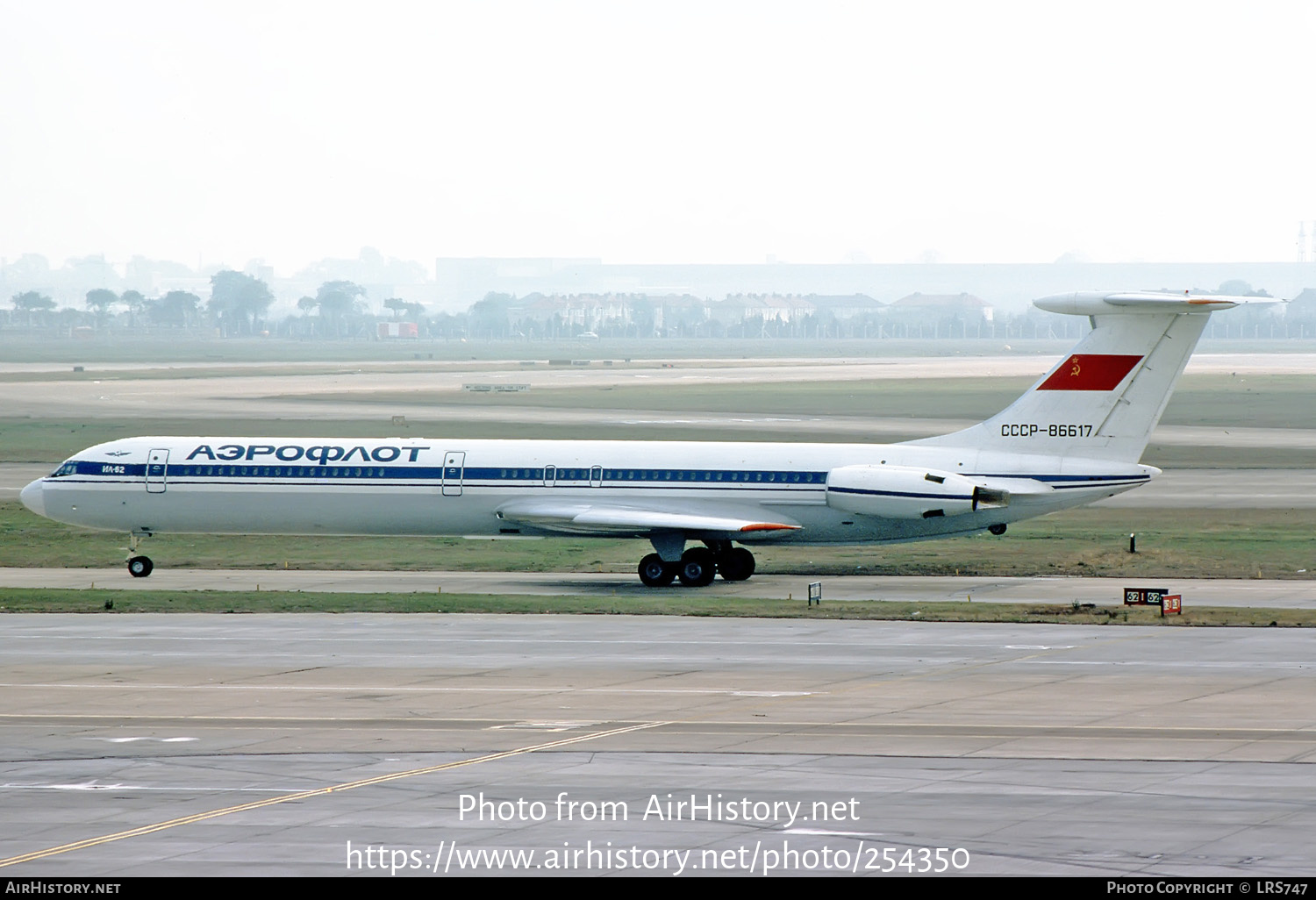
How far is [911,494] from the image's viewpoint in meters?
43.2

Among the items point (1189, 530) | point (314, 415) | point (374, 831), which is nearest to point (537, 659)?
point (374, 831)

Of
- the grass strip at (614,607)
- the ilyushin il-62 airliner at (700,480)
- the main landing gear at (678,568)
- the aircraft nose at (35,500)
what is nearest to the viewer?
the grass strip at (614,607)

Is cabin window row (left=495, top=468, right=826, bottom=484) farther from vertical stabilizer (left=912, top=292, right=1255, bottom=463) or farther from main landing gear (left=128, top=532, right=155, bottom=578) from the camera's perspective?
main landing gear (left=128, top=532, right=155, bottom=578)

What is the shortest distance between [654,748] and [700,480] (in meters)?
21.7

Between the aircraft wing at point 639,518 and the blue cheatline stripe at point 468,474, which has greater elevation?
the blue cheatline stripe at point 468,474

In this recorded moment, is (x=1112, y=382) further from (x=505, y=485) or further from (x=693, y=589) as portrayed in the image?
(x=505, y=485)

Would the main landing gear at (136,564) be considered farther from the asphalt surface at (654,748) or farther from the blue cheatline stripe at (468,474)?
the asphalt surface at (654,748)

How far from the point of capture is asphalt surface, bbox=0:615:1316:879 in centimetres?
1738

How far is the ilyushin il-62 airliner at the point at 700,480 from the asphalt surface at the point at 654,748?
772cm

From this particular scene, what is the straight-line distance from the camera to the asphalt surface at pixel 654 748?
17.4 metres

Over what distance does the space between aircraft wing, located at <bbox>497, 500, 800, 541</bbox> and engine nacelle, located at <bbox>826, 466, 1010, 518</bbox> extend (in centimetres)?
185

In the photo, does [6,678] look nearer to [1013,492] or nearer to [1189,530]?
[1013,492]

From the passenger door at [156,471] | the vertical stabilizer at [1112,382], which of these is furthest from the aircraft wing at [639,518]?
the passenger door at [156,471]

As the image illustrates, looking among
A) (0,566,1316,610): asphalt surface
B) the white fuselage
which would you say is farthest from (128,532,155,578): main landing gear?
the white fuselage
